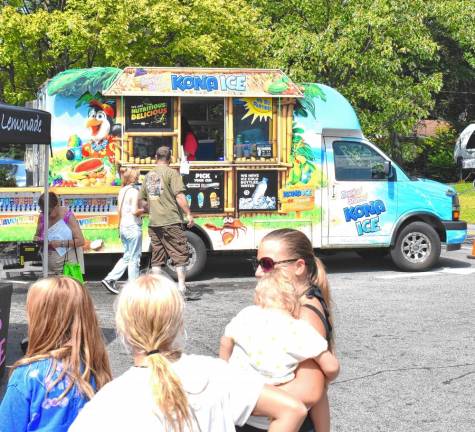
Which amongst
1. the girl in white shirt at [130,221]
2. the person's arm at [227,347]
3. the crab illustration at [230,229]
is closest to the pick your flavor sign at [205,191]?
the crab illustration at [230,229]

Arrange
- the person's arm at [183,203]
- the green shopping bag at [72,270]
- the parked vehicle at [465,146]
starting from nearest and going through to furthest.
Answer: the green shopping bag at [72,270], the person's arm at [183,203], the parked vehicle at [465,146]

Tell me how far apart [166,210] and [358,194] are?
3.23 meters

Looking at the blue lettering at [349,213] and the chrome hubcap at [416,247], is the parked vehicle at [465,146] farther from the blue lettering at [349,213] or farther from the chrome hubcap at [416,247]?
the blue lettering at [349,213]

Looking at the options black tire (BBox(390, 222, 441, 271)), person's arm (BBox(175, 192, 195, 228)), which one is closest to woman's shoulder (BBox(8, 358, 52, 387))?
person's arm (BBox(175, 192, 195, 228))

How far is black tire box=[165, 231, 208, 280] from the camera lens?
1179 cm

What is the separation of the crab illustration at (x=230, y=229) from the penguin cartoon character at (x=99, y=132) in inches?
70.5

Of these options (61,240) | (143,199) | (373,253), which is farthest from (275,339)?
(373,253)

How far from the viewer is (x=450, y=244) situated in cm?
1284

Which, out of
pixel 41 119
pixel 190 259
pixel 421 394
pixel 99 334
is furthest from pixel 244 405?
pixel 190 259

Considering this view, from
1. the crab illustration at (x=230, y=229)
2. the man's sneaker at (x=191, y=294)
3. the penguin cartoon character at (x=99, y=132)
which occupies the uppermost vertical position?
the penguin cartoon character at (x=99, y=132)

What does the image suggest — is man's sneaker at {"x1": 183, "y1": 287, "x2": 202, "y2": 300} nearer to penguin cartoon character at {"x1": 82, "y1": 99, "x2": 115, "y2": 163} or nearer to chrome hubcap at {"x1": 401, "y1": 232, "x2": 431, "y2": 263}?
penguin cartoon character at {"x1": 82, "y1": 99, "x2": 115, "y2": 163}

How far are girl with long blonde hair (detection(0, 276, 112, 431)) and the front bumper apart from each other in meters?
10.5

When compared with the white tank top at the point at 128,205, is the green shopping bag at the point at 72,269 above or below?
below

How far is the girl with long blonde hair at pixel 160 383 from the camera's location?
239cm
